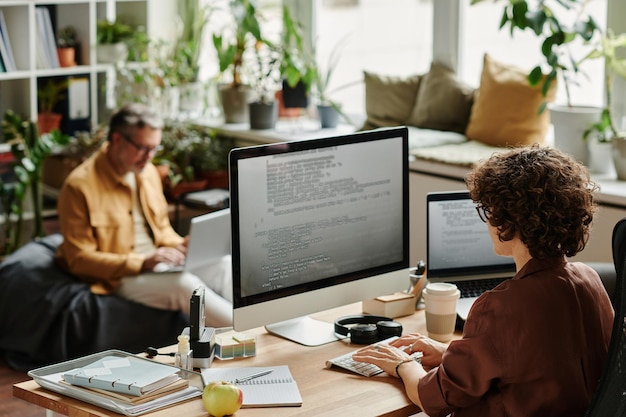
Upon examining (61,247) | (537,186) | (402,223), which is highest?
(537,186)

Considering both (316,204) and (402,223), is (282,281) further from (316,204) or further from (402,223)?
(402,223)

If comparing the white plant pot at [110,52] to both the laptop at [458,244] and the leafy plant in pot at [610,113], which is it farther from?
the laptop at [458,244]

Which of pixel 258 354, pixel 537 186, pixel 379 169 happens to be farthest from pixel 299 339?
pixel 537 186

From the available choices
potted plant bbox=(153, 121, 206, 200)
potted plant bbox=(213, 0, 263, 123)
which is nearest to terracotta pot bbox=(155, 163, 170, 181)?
potted plant bbox=(153, 121, 206, 200)

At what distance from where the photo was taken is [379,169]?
2654 millimetres

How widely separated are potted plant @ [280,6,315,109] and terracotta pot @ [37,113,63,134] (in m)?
1.27

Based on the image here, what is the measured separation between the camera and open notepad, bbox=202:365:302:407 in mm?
2111

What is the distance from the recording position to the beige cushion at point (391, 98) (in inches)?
203

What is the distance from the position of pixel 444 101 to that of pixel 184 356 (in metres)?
3.00

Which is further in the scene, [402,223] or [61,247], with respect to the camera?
[61,247]

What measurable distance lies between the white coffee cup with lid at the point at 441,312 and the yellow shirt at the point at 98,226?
1.77m

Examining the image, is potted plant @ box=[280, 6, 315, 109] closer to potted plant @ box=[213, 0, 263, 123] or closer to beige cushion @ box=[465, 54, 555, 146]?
potted plant @ box=[213, 0, 263, 123]

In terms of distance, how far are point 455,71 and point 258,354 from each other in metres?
2.99

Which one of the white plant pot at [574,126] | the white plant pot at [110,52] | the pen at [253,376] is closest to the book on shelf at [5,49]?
the white plant pot at [110,52]
